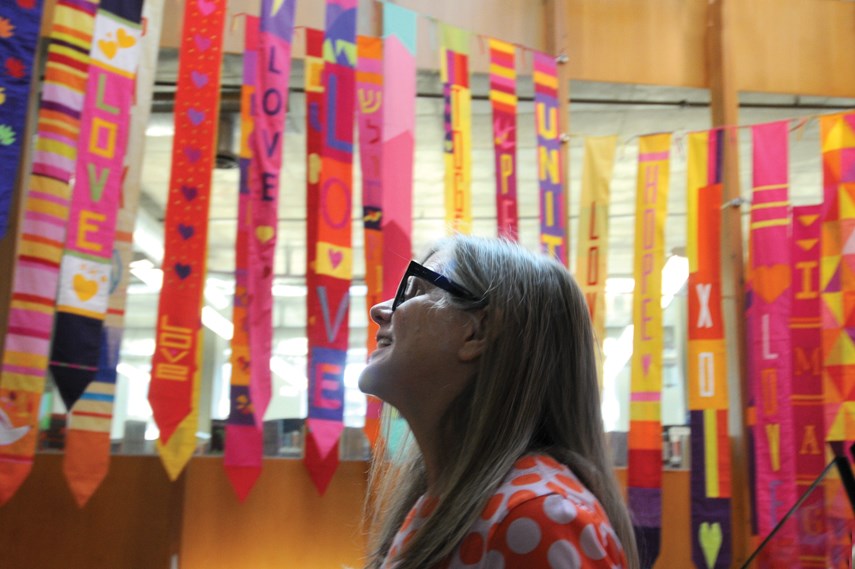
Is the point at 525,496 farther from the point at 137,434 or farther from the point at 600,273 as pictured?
the point at 137,434

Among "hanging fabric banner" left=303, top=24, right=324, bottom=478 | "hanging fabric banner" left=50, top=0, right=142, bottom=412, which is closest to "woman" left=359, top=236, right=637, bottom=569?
"hanging fabric banner" left=50, top=0, right=142, bottom=412

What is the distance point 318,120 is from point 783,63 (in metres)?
2.83

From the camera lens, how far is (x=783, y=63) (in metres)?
5.08

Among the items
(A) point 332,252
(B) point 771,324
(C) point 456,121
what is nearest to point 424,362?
(A) point 332,252

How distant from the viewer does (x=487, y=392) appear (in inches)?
47.4

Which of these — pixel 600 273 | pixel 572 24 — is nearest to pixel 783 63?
pixel 572 24

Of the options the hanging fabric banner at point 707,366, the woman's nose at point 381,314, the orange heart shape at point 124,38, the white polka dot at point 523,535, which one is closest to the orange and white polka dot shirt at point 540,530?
the white polka dot at point 523,535

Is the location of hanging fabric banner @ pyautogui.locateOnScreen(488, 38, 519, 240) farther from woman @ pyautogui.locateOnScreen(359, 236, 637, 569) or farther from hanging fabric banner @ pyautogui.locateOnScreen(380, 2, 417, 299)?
woman @ pyautogui.locateOnScreen(359, 236, 637, 569)

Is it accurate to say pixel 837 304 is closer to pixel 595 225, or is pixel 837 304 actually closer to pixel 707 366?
pixel 707 366

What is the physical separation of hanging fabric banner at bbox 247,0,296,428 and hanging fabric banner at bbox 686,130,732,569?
203 centimetres

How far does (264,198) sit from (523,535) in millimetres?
2751

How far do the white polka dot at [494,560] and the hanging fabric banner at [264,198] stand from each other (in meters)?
2.61

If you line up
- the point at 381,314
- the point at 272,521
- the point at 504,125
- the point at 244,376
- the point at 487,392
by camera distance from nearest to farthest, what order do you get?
the point at 487,392
the point at 381,314
the point at 244,376
the point at 272,521
the point at 504,125

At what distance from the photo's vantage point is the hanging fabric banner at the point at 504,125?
4.19m
